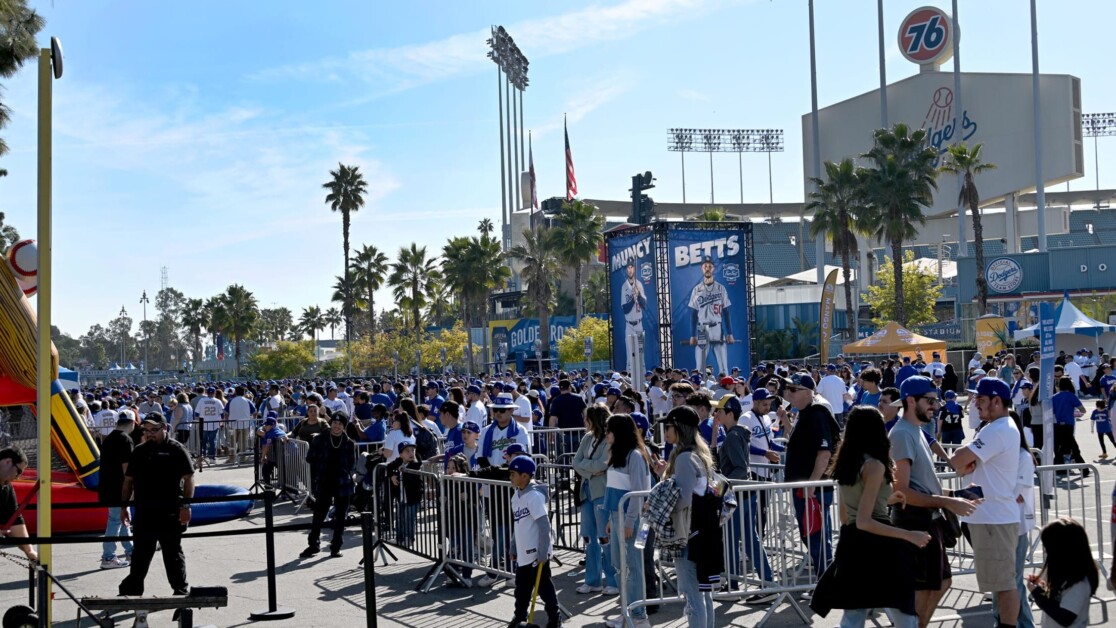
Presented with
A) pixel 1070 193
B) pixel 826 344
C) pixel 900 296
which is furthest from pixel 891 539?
→ pixel 1070 193

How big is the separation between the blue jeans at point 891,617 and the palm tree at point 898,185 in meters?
44.0

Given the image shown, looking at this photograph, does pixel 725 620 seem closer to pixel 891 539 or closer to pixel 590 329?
pixel 891 539

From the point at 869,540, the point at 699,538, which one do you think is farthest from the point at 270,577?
the point at 869,540

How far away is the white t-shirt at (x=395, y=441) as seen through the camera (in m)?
11.7

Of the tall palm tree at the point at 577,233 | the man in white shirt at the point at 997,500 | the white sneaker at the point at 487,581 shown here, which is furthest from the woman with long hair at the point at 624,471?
the tall palm tree at the point at 577,233

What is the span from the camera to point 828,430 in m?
8.34

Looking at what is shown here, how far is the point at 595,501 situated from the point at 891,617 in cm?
352

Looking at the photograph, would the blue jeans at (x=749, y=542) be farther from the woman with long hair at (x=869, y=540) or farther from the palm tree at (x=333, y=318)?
the palm tree at (x=333, y=318)

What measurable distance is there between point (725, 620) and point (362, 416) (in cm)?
1284

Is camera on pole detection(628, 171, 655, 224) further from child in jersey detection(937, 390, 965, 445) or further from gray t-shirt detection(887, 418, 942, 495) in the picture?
gray t-shirt detection(887, 418, 942, 495)

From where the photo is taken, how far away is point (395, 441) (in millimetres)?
11789

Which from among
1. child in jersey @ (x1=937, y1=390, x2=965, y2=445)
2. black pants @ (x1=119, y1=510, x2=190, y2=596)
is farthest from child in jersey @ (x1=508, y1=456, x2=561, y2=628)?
child in jersey @ (x1=937, y1=390, x2=965, y2=445)

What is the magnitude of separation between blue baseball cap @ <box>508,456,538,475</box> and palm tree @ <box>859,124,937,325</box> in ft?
140

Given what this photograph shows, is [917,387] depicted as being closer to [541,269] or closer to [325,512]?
[325,512]
